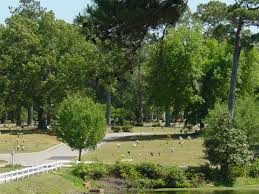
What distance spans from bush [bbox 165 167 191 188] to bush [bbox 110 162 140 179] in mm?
2269

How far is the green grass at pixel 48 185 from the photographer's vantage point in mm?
36031

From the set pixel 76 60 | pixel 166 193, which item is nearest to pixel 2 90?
pixel 76 60

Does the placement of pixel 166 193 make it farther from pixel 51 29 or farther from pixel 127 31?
pixel 51 29

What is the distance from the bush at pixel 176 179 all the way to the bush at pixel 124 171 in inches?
89.3

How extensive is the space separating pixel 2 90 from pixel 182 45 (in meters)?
26.5

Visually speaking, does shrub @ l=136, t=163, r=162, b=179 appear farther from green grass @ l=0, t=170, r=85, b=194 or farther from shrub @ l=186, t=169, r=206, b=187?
green grass @ l=0, t=170, r=85, b=194

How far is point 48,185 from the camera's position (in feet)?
131

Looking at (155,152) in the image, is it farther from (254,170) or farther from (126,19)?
(126,19)

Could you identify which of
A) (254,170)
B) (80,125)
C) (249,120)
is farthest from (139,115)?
(254,170)

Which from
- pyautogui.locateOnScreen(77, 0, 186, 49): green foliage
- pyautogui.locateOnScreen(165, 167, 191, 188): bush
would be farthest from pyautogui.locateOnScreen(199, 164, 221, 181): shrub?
pyautogui.locateOnScreen(77, 0, 186, 49): green foliage

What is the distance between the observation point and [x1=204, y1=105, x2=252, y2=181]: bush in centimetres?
4859

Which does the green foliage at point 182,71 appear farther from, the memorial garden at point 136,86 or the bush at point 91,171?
the bush at point 91,171

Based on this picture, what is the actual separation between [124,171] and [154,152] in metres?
14.9

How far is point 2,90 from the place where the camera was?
89.1 metres
